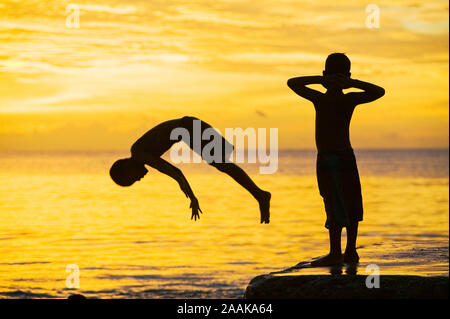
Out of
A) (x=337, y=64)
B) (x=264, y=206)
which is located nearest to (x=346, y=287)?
(x=264, y=206)

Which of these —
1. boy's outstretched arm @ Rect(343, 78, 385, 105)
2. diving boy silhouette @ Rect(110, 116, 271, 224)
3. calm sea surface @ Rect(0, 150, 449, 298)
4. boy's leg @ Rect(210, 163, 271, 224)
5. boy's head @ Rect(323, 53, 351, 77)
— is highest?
boy's head @ Rect(323, 53, 351, 77)

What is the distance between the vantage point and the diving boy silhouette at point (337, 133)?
31.5ft

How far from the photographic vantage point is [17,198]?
52031 millimetres

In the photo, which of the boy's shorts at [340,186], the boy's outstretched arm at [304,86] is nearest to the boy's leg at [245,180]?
the boy's shorts at [340,186]

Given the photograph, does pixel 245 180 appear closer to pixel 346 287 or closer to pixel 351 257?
pixel 351 257

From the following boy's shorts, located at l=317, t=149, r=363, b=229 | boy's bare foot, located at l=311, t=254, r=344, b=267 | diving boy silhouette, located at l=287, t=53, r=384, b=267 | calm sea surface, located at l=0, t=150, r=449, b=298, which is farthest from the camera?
calm sea surface, located at l=0, t=150, r=449, b=298

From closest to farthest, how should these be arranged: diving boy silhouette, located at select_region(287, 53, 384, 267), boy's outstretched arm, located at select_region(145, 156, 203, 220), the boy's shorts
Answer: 1. boy's outstretched arm, located at select_region(145, 156, 203, 220)
2. diving boy silhouette, located at select_region(287, 53, 384, 267)
3. the boy's shorts

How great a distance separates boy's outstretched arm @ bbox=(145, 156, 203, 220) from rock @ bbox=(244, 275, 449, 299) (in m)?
1.35

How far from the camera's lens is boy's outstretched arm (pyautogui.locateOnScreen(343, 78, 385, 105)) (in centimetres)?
947

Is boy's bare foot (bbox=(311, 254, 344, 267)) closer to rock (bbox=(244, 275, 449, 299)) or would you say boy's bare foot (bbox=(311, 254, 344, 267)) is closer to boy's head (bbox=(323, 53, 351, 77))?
rock (bbox=(244, 275, 449, 299))

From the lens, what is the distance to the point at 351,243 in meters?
10.1

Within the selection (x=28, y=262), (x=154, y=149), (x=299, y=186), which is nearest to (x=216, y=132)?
(x=154, y=149)

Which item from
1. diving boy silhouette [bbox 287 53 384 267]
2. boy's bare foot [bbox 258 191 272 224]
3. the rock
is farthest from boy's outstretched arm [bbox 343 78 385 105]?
the rock
